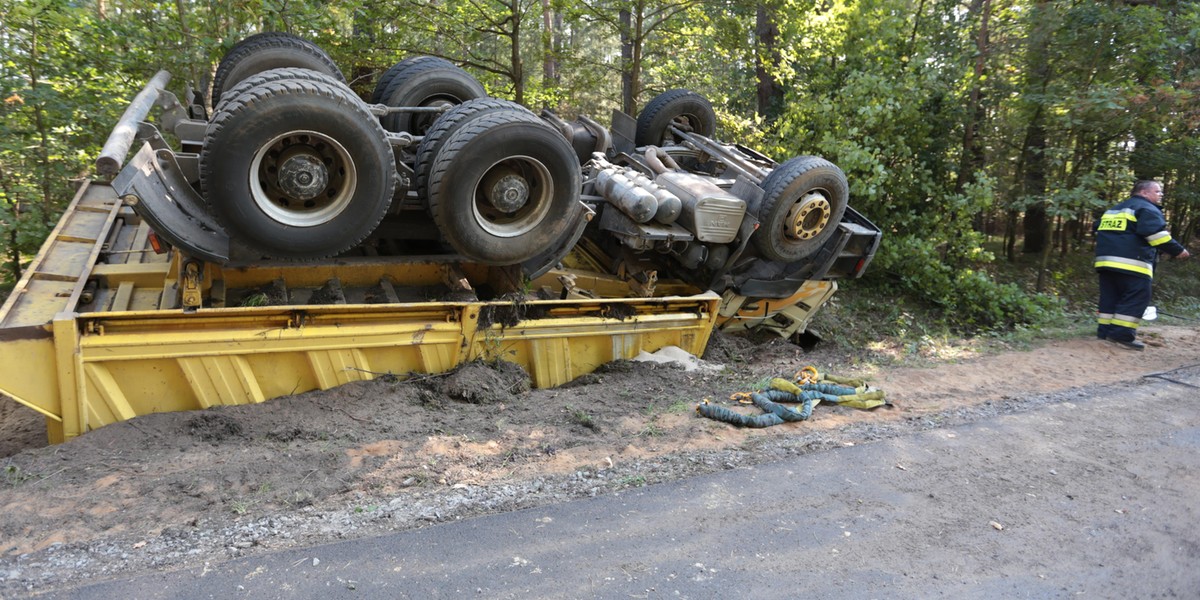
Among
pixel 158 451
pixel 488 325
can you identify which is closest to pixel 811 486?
pixel 488 325

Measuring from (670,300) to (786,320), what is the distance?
2.19m

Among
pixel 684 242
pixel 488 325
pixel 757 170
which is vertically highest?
pixel 757 170

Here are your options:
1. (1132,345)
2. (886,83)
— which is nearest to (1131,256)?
(1132,345)

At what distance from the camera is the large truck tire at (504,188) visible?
4340 millimetres

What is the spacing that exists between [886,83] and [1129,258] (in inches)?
134

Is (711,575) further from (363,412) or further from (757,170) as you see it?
(757,170)

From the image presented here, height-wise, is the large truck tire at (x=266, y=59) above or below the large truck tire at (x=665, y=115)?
above

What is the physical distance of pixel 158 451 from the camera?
11.6ft

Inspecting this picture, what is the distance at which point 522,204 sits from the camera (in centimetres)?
473

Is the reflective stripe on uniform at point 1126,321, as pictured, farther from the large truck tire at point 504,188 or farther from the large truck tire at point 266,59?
the large truck tire at point 266,59

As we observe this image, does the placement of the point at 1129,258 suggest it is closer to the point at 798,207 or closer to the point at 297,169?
the point at 798,207

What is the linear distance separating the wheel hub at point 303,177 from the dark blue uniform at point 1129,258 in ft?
25.0

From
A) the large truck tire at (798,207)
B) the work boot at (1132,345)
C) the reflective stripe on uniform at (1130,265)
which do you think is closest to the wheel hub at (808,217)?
the large truck tire at (798,207)

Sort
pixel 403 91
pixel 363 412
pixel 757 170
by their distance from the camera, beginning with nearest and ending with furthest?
Answer: pixel 363 412, pixel 403 91, pixel 757 170
